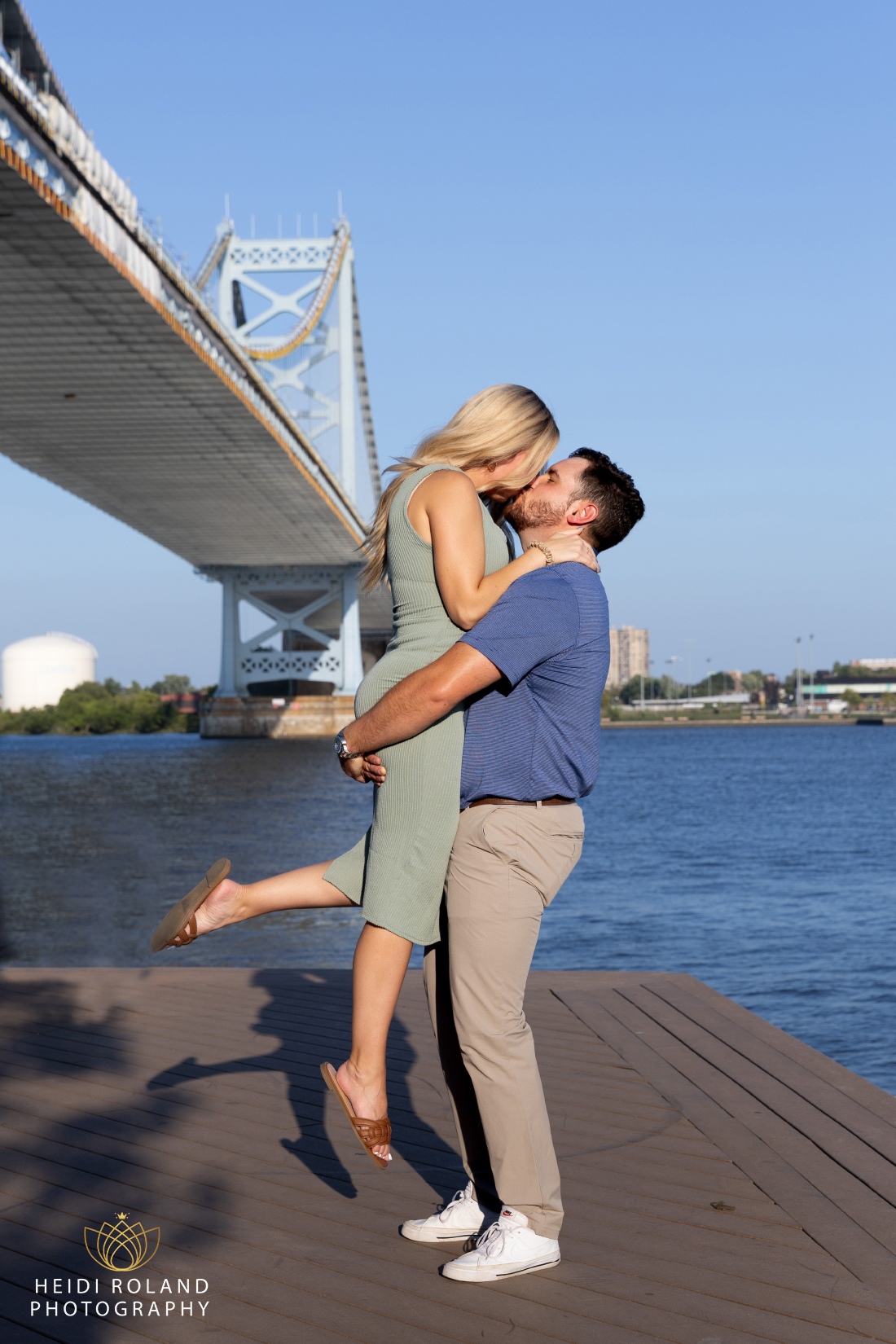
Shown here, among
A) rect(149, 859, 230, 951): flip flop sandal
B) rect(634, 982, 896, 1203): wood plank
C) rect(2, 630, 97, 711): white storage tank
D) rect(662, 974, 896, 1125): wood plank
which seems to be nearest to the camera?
rect(149, 859, 230, 951): flip flop sandal

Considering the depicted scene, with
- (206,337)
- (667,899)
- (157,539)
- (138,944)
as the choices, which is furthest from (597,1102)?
(157,539)

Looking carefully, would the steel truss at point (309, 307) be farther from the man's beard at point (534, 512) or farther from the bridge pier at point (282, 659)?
the man's beard at point (534, 512)

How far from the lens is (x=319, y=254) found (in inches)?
1816

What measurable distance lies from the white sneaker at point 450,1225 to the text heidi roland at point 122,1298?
38 cm

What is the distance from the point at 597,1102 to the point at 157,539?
42470 millimetres

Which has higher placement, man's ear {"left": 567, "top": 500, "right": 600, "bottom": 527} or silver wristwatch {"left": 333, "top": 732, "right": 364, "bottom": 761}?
man's ear {"left": 567, "top": 500, "right": 600, "bottom": 527}

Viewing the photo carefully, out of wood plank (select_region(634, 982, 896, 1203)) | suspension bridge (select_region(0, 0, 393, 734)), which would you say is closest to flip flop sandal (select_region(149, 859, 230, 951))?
wood plank (select_region(634, 982, 896, 1203))

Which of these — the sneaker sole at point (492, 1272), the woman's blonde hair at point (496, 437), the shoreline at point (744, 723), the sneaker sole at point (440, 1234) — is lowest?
the shoreline at point (744, 723)

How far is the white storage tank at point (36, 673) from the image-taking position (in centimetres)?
8906

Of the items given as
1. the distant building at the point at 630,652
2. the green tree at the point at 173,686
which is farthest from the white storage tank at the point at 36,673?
the distant building at the point at 630,652

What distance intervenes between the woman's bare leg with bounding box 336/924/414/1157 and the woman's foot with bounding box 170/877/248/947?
0.29 meters

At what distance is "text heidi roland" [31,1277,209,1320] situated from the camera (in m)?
1.92

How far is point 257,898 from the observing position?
7.47 ft

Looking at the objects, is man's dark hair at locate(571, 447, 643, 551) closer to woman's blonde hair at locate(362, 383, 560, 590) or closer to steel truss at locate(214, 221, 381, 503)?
woman's blonde hair at locate(362, 383, 560, 590)
